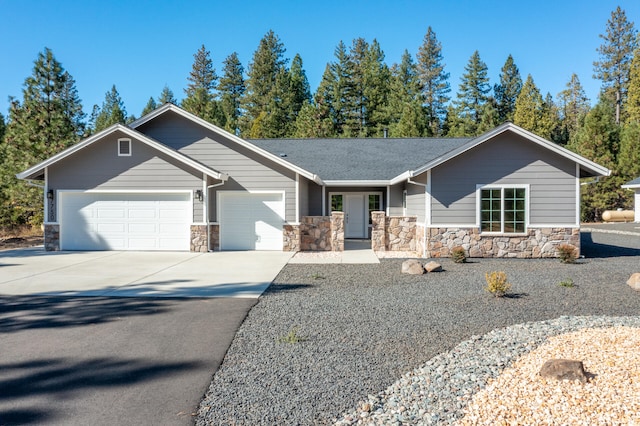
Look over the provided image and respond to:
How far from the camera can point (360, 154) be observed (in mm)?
18359

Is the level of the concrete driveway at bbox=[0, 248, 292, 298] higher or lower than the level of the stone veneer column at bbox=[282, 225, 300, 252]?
lower

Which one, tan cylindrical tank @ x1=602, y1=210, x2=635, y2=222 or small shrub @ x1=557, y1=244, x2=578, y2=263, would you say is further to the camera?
tan cylindrical tank @ x1=602, y1=210, x2=635, y2=222

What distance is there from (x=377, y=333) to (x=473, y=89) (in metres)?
37.2

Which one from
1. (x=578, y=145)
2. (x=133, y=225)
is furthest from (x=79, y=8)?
(x=578, y=145)

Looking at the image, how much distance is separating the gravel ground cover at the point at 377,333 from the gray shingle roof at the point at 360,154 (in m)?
7.25

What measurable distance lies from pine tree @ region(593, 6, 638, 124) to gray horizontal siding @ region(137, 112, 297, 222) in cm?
4389

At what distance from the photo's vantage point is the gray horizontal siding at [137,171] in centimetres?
Result: 1329

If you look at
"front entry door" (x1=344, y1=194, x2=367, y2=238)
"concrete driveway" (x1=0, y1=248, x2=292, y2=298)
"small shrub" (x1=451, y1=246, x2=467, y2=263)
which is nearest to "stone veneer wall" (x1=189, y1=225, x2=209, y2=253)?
"concrete driveway" (x1=0, y1=248, x2=292, y2=298)

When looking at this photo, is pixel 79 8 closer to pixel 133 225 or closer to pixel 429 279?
pixel 133 225

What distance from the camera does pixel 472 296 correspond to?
709 centimetres

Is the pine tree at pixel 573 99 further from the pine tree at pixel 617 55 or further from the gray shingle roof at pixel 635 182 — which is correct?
the gray shingle roof at pixel 635 182

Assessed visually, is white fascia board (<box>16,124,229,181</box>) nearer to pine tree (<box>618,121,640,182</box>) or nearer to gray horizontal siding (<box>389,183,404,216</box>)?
gray horizontal siding (<box>389,183,404,216</box>)

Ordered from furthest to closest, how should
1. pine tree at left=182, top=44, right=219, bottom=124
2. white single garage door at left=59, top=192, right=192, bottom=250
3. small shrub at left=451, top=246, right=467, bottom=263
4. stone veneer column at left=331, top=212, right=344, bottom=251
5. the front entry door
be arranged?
pine tree at left=182, top=44, right=219, bottom=124 → the front entry door → stone veneer column at left=331, top=212, right=344, bottom=251 → white single garage door at left=59, top=192, right=192, bottom=250 → small shrub at left=451, top=246, right=467, bottom=263

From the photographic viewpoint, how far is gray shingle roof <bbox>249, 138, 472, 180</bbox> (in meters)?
16.2
